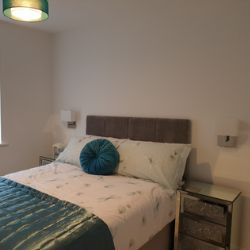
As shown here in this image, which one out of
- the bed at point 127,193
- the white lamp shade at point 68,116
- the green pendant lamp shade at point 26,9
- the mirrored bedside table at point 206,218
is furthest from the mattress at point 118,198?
the green pendant lamp shade at point 26,9

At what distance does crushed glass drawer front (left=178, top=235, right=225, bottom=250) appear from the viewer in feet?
6.43

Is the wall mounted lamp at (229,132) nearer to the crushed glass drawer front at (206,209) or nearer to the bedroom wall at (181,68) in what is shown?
the bedroom wall at (181,68)

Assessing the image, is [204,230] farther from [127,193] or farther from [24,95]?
[24,95]

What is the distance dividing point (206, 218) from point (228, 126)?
2.54 feet

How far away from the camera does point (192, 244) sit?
2041 millimetres

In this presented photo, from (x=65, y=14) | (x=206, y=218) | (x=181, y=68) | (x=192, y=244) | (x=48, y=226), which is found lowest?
(x=192, y=244)

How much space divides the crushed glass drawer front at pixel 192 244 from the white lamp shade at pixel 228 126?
2.99 ft

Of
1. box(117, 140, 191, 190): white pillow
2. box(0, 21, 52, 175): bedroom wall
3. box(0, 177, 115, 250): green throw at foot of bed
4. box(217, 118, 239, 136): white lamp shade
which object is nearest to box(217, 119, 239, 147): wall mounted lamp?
box(217, 118, 239, 136): white lamp shade

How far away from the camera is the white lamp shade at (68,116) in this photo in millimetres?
3277

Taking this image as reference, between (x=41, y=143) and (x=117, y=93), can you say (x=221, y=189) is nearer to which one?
(x=117, y=93)

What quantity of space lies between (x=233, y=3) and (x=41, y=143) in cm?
295

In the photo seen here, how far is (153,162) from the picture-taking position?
2.19 meters

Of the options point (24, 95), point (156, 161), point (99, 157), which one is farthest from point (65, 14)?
point (156, 161)

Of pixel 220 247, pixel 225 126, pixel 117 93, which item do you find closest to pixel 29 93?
pixel 117 93
